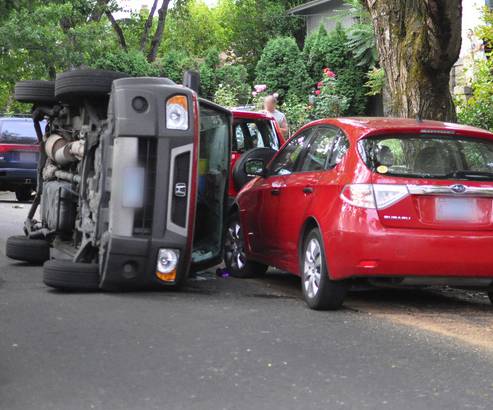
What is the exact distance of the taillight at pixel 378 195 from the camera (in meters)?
7.59

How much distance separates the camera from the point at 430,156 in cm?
801

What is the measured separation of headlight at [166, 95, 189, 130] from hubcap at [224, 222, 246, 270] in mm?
2514

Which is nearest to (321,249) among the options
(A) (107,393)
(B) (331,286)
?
(B) (331,286)

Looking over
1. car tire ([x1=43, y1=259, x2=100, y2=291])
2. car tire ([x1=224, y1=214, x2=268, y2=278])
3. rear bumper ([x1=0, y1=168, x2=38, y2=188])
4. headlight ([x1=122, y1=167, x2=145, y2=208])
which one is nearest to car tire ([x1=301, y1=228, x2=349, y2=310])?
headlight ([x1=122, y1=167, x2=145, y2=208])

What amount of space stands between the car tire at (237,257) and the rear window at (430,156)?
2.72 meters

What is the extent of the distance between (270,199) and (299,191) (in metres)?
0.89

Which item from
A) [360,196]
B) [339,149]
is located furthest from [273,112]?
[360,196]

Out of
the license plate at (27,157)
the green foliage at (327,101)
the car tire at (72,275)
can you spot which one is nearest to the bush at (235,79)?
the green foliage at (327,101)

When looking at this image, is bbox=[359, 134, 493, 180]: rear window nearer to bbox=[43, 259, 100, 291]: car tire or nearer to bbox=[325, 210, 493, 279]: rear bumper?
bbox=[325, 210, 493, 279]: rear bumper

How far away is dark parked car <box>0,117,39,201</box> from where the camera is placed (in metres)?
21.6

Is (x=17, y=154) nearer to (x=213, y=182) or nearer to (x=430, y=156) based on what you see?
(x=213, y=182)

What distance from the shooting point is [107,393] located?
5.29 meters

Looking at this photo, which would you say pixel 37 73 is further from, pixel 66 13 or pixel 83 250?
pixel 83 250

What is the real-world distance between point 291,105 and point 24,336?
20137mm
